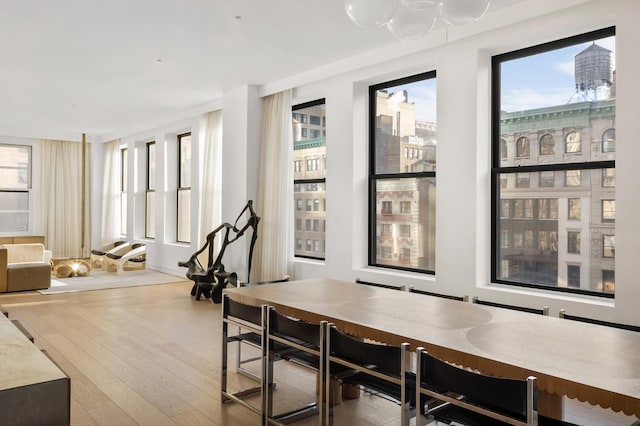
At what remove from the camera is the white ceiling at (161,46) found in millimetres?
4219

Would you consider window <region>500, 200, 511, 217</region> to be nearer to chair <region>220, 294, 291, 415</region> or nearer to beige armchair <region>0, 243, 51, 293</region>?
chair <region>220, 294, 291, 415</region>

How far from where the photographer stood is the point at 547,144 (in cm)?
420

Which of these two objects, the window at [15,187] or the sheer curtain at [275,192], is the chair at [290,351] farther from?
the window at [15,187]

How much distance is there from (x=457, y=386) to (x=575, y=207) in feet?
9.10

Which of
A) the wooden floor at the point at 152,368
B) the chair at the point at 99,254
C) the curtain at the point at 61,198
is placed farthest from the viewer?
the curtain at the point at 61,198

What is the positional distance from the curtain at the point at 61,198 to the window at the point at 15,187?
279mm

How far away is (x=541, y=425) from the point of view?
2.00 meters

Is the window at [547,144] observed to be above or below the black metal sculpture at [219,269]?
above

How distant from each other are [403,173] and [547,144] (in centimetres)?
153

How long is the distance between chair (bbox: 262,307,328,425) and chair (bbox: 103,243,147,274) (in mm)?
7016

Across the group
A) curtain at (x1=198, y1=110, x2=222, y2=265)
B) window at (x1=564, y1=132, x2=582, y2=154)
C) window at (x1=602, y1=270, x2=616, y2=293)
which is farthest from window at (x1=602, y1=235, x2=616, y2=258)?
curtain at (x1=198, y1=110, x2=222, y2=265)

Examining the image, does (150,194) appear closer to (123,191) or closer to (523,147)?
(123,191)

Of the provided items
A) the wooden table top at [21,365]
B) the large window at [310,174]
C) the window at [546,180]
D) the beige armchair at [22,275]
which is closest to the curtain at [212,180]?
the large window at [310,174]

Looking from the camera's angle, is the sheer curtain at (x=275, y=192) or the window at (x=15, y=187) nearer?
the sheer curtain at (x=275, y=192)
